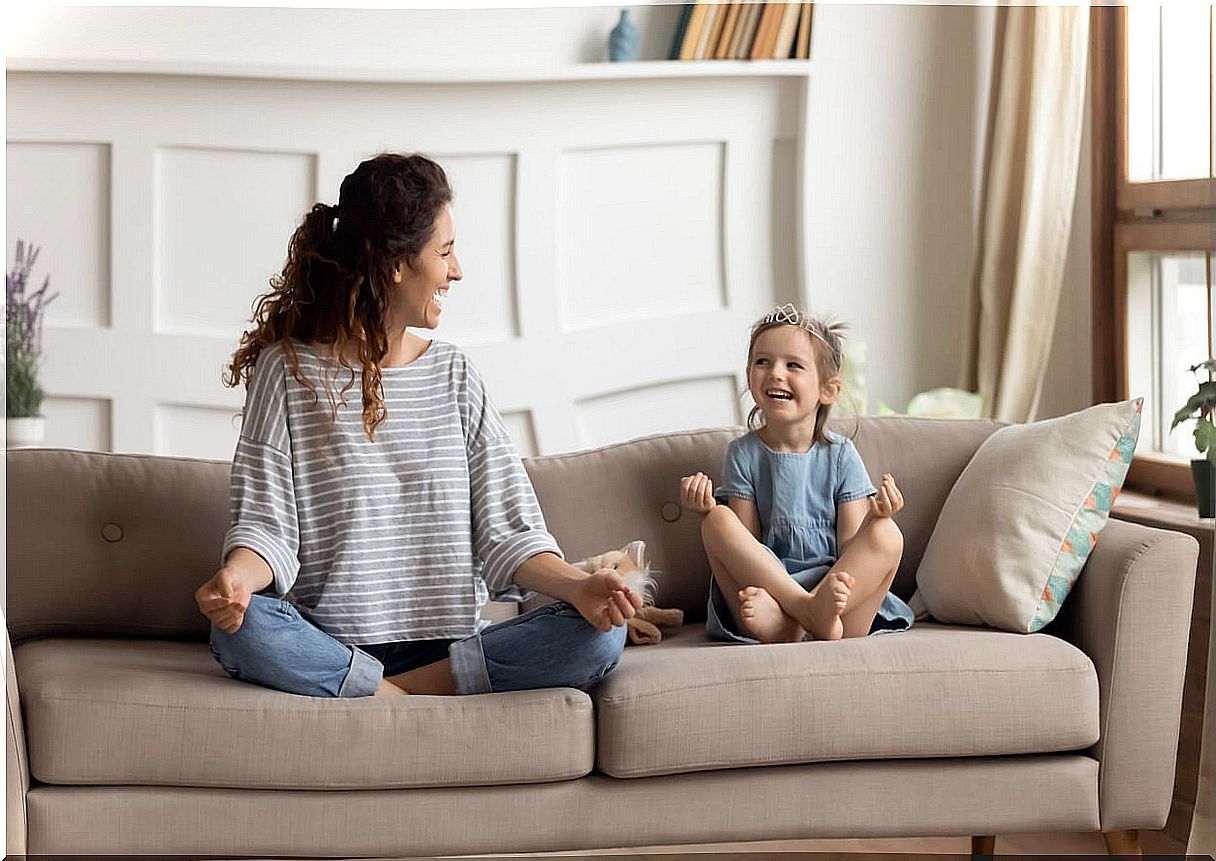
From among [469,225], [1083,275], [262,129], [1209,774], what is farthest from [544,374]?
[1209,774]

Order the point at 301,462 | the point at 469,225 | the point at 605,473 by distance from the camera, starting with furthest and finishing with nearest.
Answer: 1. the point at 469,225
2. the point at 605,473
3. the point at 301,462

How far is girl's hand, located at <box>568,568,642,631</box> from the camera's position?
175cm

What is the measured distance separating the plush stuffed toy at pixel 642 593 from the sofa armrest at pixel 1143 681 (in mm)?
655

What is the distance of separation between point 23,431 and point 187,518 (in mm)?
1301

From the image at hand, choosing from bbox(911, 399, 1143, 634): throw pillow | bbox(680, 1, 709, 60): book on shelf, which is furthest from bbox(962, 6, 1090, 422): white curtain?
bbox(911, 399, 1143, 634): throw pillow

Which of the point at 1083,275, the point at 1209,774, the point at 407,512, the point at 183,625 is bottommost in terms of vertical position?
the point at 1209,774

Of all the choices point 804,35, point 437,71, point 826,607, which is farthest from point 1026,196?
point 826,607

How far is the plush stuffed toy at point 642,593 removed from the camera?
212 centimetres

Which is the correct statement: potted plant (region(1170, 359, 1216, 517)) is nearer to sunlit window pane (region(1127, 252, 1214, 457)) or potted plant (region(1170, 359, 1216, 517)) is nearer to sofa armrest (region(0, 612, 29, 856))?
sunlit window pane (region(1127, 252, 1214, 457))

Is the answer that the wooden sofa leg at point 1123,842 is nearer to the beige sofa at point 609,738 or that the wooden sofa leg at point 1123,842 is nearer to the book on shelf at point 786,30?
the beige sofa at point 609,738

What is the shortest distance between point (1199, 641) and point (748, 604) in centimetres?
78

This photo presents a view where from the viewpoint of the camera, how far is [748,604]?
2021mm

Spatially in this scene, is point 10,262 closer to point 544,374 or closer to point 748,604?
point 544,374

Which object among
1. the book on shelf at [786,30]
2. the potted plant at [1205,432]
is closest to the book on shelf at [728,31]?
the book on shelf at [786,30]
